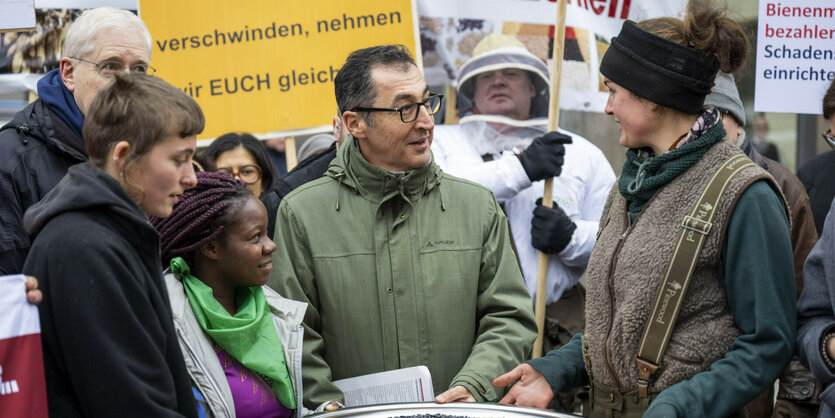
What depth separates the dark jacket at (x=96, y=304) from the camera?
1.91m

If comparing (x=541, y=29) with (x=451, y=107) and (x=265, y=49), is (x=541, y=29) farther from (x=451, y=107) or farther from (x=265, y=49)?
(x=265, y=49)

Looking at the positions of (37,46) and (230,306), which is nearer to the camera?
(230,306)

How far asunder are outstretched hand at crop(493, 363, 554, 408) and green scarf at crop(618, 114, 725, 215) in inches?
22.1

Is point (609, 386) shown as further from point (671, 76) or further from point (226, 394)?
point (226, 394)

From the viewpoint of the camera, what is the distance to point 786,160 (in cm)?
1127

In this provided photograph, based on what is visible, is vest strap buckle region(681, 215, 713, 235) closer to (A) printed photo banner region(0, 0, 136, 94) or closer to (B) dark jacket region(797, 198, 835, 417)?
(B) dark jacket region(797, 198, 835, 417)

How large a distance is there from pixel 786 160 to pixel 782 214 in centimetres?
958

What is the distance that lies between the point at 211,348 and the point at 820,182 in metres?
3.59

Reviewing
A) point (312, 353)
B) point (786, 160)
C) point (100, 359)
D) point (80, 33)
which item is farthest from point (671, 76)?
point (786, 160)

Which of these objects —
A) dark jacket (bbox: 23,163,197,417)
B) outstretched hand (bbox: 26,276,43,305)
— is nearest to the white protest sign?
dark jacket (bbox: 23,163,197,417)

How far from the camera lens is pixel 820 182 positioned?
16.0ft

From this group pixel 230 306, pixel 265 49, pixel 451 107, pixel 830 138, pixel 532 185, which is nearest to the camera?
pixel 230 306

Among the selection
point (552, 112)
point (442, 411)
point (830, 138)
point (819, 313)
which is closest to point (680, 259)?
point (819, 313)

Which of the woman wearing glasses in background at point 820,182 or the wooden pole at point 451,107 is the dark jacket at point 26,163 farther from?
Result: the woman wearing glasses in background at point 820,182
